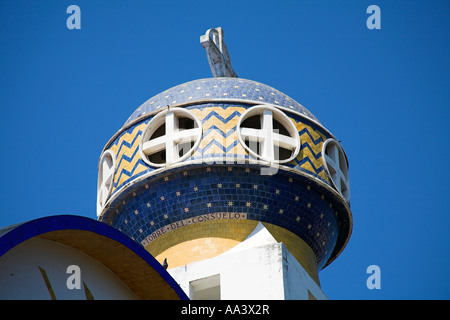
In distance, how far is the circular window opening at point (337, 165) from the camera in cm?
1806

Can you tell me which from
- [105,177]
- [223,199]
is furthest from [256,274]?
[105,177]

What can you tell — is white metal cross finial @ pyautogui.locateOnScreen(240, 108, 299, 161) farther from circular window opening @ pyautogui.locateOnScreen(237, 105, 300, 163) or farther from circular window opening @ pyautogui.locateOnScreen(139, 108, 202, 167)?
circular window opening @ pyautogui.locateOnScreen(139, 108, 202, 167)

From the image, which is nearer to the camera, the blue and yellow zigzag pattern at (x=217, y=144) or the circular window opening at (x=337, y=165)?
the blue and yellow zigzag pattern at (x=217, y=144)

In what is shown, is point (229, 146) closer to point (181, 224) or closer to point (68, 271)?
point (181, 224)

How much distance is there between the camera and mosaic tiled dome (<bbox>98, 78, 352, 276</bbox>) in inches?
668

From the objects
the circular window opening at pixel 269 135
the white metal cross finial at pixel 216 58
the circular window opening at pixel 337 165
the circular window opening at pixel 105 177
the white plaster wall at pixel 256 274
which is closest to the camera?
the white plaster wall at pixel 256 274

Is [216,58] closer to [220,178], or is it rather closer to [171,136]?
[171,136]

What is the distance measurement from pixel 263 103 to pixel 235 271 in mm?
3906

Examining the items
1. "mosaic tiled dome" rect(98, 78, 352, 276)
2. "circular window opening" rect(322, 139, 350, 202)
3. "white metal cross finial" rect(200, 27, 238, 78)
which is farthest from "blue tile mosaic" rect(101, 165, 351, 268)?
"white metal cross finial" rect(200, 27, 238, 78)

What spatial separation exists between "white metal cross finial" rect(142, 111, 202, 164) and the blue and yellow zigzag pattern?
207 mm

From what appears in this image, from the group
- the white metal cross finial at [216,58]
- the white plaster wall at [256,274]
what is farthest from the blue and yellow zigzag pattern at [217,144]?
the white metal cross finial at [216,58]

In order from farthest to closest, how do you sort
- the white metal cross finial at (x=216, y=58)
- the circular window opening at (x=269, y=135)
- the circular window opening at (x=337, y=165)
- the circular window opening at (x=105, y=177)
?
1. the white metal cross finial at (x=216, y=58)
2. the circular window opening at (x=105, y=177)
3. the circular window opening at (x=337, y=165)
4. the circular window opening at (x=269, y=135)

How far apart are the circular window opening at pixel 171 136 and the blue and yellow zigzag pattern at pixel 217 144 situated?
0.42ft

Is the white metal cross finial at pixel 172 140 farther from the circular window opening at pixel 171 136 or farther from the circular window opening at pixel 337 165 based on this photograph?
the circular window opening at pixel 337 165
